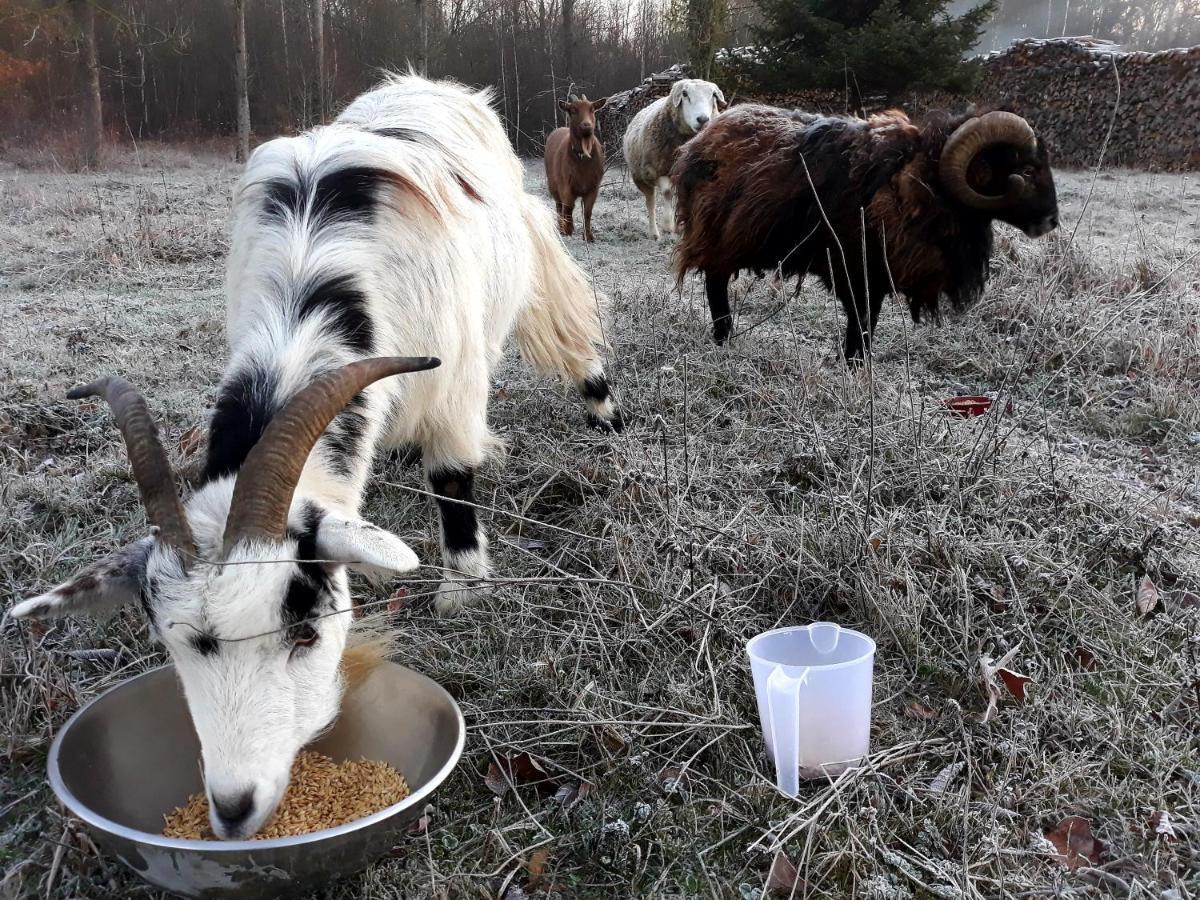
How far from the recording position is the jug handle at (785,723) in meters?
1.93

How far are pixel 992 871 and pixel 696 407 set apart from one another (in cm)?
275

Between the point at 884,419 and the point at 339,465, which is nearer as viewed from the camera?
the point at 339,465

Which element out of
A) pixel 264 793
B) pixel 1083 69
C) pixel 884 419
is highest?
Result: pixel 1083 69

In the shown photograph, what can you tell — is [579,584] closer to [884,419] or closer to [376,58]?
[884,419]

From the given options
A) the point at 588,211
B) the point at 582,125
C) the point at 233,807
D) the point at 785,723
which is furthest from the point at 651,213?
the point at 233,807

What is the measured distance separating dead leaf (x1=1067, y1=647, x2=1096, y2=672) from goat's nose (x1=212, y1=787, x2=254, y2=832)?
2.08 meters

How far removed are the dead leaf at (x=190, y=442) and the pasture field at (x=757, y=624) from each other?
0.04 feet

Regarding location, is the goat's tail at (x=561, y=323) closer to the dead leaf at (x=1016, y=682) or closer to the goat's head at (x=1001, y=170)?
the goat's head at (x=1001, y=170)

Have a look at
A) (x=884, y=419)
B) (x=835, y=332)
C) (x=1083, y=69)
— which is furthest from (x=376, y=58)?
(x=884, y=419)

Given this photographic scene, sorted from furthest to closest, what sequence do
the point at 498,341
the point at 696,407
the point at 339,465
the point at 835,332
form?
the point at 835,332 < the point at 696,407 < the point at 498,341 < the point at 339,465

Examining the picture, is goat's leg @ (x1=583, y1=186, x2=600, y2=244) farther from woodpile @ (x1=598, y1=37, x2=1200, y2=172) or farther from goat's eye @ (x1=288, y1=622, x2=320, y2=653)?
goat's eye @ (x1=288, y1=622, x2=320, y2=653)

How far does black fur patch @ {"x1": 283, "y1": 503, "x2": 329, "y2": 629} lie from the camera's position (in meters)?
1.84

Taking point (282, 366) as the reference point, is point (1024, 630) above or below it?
A: below

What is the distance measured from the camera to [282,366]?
2.21 m
